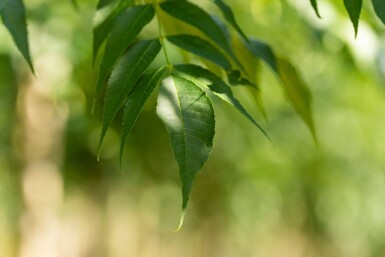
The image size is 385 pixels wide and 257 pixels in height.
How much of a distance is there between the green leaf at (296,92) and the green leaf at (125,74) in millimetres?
179

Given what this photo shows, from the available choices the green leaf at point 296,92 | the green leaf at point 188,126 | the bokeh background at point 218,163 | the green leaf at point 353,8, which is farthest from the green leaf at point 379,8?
the bokeh background at point 218,163

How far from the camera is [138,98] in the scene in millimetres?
544

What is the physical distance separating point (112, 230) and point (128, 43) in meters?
6.66

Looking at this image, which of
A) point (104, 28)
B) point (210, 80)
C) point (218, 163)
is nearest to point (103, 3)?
point (104, 28)

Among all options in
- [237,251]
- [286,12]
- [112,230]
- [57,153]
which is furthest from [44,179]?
[237,251]

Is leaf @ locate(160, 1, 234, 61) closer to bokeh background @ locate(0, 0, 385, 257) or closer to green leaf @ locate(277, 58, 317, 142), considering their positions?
green leaf @ locate(277, 58, 317, 142)

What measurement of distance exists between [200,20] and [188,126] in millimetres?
161

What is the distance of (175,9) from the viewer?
25.9 inches

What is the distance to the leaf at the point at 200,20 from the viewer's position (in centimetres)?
64

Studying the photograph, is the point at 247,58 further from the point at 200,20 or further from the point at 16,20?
the point at 16,20

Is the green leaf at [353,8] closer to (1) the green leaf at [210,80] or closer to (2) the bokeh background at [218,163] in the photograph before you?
(1) the green leaf at [210,80]

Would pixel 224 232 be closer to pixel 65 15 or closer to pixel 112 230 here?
pixel 112 230

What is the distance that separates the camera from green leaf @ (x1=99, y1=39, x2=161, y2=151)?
21.7 inches

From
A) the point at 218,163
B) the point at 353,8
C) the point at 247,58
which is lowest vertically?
the point at 218,163
